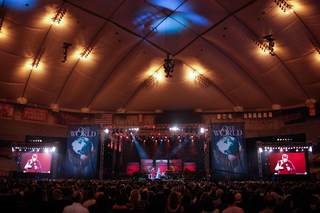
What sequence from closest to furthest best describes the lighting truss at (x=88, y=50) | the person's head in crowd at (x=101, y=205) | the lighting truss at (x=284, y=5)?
the person's head in crowd at (x=101, y=205), the lighting truss at (x=284, y=5), the lighting truss at (x=88, y=50)

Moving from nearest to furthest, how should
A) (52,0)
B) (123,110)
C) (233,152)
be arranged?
(52,0), (233,152), (123,110)

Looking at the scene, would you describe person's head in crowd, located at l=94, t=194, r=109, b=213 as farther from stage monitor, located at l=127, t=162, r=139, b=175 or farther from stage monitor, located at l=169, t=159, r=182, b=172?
stage monitor, located at l=127, t=162, r=139, b=175

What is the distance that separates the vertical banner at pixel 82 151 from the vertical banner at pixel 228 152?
31.2ft

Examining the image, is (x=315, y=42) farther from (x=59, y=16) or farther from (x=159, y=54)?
(x=59, y=16)

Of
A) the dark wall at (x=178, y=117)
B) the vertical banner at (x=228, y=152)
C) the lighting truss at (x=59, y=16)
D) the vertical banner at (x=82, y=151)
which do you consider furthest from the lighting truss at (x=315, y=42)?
the vertical banner at (x=82, y=151)

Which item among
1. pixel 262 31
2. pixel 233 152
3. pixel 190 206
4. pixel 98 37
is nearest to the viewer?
pixel 190 206

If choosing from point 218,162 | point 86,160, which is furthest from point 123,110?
point 218,162

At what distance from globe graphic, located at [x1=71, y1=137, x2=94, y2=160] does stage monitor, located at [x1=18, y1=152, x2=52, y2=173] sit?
2.68m

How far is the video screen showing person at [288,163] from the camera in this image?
63.3 feet

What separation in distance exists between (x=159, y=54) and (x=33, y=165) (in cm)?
1402

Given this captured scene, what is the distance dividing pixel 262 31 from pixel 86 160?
16180mm

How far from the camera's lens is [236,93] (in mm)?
22578

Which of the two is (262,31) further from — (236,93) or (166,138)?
(166,138)

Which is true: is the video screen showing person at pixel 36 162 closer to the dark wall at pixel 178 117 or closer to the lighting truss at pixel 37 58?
the lighting truss at pixel 37 58
